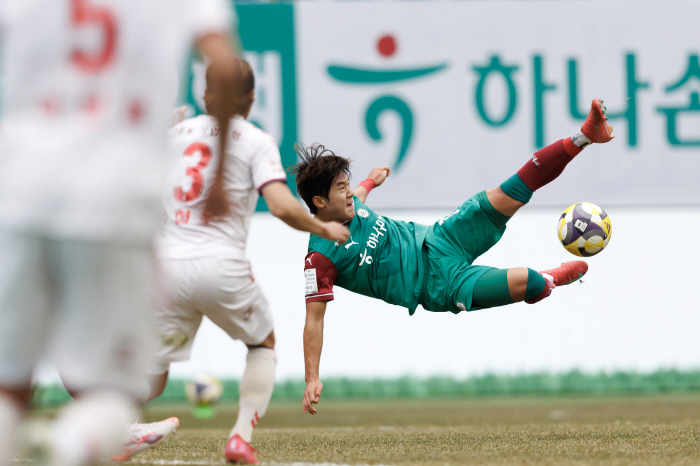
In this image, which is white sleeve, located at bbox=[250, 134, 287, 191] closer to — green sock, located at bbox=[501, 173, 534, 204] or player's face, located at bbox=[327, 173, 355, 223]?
player's face, located at bbox=[327, 173, 355, 223]

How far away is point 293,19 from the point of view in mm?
8695

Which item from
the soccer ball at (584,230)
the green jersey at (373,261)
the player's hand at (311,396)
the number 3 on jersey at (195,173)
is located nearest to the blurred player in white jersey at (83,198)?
the number 3 on jersey at (195,173)

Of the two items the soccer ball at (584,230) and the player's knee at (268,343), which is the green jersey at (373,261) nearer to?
the soccer ball at (584,230)

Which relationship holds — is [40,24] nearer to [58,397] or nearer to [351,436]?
[351,436]

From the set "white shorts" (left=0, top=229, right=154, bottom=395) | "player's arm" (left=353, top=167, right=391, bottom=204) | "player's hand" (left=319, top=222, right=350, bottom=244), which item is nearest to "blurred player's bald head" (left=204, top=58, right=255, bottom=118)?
"player's hand" (left=319, top=222, right=350, bottom=244)

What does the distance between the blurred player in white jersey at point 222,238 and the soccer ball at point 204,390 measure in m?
5.77

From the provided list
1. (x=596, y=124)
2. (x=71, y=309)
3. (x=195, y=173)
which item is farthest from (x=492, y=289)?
(x=71, y=309)

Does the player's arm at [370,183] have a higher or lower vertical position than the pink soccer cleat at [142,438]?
higher

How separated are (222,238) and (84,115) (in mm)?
1141

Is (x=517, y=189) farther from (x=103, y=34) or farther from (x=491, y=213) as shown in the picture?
(x=103, y=34)

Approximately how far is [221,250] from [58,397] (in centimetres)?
842

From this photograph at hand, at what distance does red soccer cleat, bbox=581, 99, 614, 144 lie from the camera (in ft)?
14.6

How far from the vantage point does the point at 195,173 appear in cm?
284

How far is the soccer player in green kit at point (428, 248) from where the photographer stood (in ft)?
14.2
